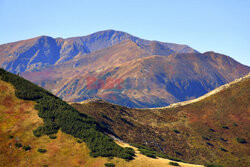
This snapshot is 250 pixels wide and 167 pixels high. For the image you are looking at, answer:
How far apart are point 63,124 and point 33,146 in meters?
10.7

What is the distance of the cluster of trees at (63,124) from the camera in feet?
203

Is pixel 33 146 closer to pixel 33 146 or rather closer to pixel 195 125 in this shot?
pixel 33 146

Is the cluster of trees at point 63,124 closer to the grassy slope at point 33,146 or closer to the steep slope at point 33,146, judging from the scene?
the steep slope at point 33,146

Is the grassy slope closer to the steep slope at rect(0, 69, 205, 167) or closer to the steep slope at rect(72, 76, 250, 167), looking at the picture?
the steep slope at rect(0, 69, 205, 167)

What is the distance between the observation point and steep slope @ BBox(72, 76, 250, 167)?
10406cm

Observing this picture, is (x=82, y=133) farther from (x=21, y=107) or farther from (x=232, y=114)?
(x=232, y=114)

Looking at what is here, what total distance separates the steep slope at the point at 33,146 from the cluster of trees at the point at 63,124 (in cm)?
123

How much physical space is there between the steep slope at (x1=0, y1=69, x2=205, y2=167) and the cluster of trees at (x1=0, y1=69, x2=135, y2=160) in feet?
4.03

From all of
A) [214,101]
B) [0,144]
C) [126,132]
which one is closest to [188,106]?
[214,101]

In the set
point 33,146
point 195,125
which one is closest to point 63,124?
point 33,146

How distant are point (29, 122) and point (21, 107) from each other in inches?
254

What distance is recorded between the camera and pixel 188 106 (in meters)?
146

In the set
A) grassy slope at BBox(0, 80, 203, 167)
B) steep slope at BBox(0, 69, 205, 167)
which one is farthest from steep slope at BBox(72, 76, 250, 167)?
grassy slope at BBox(0, 80, 203, 167)

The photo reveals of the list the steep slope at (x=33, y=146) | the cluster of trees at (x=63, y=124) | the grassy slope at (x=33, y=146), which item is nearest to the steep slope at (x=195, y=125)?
the cluster of trees at (x=63, y=124)
